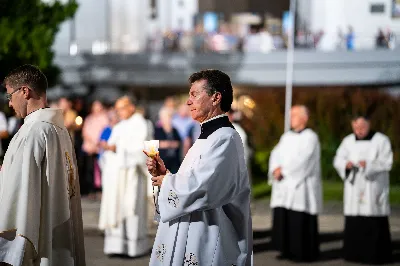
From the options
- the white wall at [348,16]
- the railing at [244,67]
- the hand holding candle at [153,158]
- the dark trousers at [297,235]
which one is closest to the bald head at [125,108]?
the dark trousers at [297,235]

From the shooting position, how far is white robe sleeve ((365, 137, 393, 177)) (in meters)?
10.8

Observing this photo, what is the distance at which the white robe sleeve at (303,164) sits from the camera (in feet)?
35.1

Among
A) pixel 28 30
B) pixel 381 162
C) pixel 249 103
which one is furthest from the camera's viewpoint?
pixel 249 103

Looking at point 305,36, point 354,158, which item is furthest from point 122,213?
point 305,36

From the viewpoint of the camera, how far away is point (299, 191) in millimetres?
10688

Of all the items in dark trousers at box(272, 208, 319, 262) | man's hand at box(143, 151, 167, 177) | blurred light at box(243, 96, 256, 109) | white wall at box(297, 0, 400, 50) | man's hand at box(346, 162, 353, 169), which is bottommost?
dark trousers at box(272, 208, 319, 262)

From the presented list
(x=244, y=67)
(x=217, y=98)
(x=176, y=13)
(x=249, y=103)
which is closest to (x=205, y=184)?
(x=217, y=98)

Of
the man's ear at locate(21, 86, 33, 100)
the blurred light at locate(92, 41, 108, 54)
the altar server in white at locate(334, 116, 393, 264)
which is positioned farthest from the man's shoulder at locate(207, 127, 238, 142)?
the blurred light at locate(92, 41, 108, 54)

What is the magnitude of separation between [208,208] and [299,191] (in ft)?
19.0

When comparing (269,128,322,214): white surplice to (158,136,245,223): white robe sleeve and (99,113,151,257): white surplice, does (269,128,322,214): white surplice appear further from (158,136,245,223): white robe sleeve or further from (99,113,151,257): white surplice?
(158,136,245,223): white robe sleeve

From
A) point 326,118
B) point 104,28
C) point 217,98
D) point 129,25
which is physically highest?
point 129,25

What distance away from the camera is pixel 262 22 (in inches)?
1471

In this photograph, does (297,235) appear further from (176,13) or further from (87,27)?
(176,13)

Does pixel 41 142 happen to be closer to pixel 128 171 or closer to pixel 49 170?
pixel 49 170
